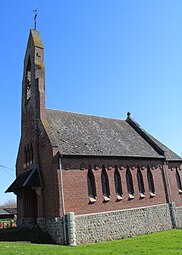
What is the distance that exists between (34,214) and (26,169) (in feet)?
13.1

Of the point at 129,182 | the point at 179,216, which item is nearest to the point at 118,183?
the point at 129,182

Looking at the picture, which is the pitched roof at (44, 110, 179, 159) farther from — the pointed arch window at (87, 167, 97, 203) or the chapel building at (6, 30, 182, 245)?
the pointed arch window at (87, 167, 97, 203)

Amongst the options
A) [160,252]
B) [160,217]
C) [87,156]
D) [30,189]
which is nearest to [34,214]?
[30,189]

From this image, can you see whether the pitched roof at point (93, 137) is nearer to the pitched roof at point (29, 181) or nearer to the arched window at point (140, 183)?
the arched window at point (140, 183)

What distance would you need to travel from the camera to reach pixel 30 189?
79.3ft

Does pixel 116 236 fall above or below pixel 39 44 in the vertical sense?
below

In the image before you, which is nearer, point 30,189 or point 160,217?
point 30,189

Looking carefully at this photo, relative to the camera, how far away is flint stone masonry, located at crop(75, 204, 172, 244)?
2111 centimetres

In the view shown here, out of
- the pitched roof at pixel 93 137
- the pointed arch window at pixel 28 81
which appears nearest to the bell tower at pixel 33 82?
the pointed arch window at pixel 28 81

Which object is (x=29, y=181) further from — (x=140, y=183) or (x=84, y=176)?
(x=140, y=183)

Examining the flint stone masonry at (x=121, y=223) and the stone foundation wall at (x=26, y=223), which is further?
the stone foundation wall at (x=26, y=223)

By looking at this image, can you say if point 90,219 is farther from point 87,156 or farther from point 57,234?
point 87,156

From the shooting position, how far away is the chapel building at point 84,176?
21.4 metres

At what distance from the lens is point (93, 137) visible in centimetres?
2648
